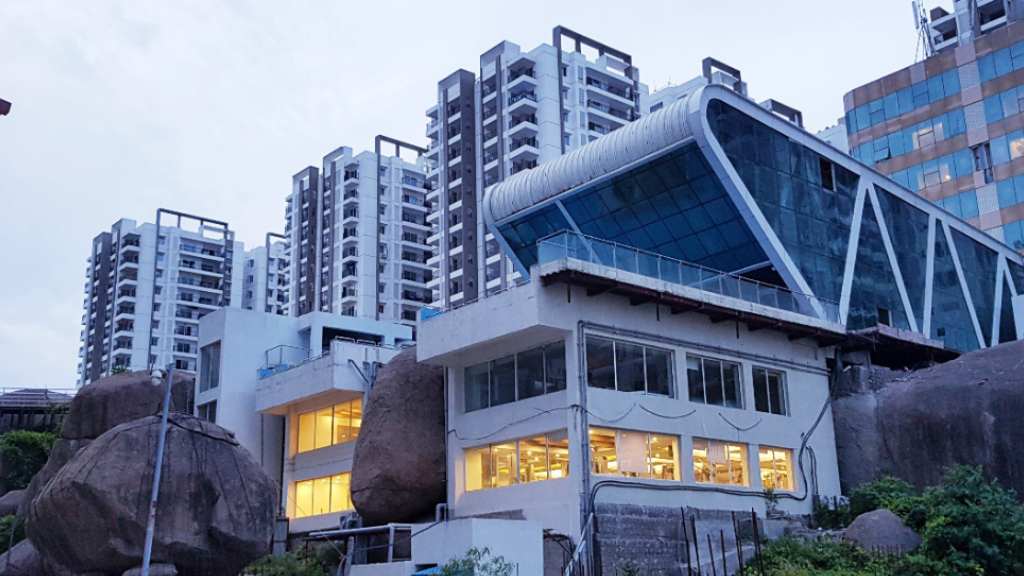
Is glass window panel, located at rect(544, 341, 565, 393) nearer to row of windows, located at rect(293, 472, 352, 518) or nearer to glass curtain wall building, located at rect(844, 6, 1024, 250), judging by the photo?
row of windows, located at rect(293, 472, 352, 518)

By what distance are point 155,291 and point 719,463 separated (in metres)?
120

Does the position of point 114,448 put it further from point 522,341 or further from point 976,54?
point 976,54

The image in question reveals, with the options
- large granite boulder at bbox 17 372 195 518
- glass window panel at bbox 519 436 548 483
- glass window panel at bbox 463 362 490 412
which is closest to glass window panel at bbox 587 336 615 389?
glass window panel at bbox 519 436 548 483

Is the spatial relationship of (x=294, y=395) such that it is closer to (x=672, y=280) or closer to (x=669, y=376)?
(x=669, y=376)

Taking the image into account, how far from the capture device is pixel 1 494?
198ft

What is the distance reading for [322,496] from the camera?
48281mm

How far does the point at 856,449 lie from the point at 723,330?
760 centimetres

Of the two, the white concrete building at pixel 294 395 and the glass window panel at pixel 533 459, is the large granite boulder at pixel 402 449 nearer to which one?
the glass window panel at pixel 533 459

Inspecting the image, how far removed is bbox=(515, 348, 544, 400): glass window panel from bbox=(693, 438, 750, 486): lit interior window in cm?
607

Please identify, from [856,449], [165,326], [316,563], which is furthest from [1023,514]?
[165,326]

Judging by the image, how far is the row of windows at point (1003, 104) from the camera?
264 feet

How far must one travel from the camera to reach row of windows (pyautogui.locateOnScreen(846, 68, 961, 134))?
279 feet

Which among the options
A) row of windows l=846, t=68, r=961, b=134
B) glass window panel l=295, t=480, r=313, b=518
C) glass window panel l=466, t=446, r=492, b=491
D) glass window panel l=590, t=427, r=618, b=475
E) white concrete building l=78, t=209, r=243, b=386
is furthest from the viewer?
white concrete building l=78, t=209, r=243, b=386

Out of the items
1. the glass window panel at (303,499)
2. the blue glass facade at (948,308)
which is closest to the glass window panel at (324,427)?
the glass window panel at (303,499)
